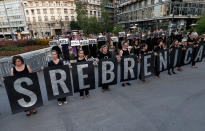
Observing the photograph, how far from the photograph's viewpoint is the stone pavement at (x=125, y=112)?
3.31 m

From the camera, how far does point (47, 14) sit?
178ft

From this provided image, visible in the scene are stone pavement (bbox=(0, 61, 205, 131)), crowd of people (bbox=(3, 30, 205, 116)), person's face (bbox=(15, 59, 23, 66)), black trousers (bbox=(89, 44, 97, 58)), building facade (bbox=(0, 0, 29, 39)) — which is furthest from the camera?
building facade (bbox=(0, 0, 29, 39))

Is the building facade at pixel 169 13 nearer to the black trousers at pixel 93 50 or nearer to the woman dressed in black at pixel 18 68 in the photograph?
the black trousers at pixel 93 50

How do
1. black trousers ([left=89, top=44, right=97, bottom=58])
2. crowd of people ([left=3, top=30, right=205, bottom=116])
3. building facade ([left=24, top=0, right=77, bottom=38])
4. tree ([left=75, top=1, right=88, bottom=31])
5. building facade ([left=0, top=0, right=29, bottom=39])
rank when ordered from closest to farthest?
crowd of people ([left=3, top=30, right=205, bottom=116])
black trousers ([left=89, top=44, right=97, bottom=58])
tree ([left=75, top=1, right=88, bottom=31])
building facade ([left=24, top=0, right=77, bottom=38])
building facade ([left=0, top=0, right=29, bottom=39])

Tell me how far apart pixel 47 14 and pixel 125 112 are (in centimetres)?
6075

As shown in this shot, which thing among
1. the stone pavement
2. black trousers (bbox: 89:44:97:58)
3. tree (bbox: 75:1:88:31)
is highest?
tree (bbox: 75:1:88:31)

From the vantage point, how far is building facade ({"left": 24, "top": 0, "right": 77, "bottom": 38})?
53.8 meters

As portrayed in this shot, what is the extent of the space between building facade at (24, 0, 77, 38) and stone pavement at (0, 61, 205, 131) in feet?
179

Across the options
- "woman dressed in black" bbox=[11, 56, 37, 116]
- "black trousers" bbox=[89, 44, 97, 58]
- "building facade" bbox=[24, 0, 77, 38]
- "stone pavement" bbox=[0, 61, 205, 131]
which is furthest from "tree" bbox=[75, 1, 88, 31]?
"building facade" bbox=[24, 0, 77, 38]

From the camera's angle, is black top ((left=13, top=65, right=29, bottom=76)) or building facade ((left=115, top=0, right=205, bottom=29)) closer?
black top ((left=13, top=65, right=29, bottom=76))

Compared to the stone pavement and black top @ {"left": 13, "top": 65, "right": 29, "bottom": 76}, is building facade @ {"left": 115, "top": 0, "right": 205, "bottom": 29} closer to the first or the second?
the stone pavement

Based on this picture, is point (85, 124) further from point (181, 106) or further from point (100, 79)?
point (181, 106)

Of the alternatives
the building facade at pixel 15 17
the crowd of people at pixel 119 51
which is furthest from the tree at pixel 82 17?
the building facade at pixel 15 17

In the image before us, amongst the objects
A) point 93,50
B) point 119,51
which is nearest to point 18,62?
point 119,51
